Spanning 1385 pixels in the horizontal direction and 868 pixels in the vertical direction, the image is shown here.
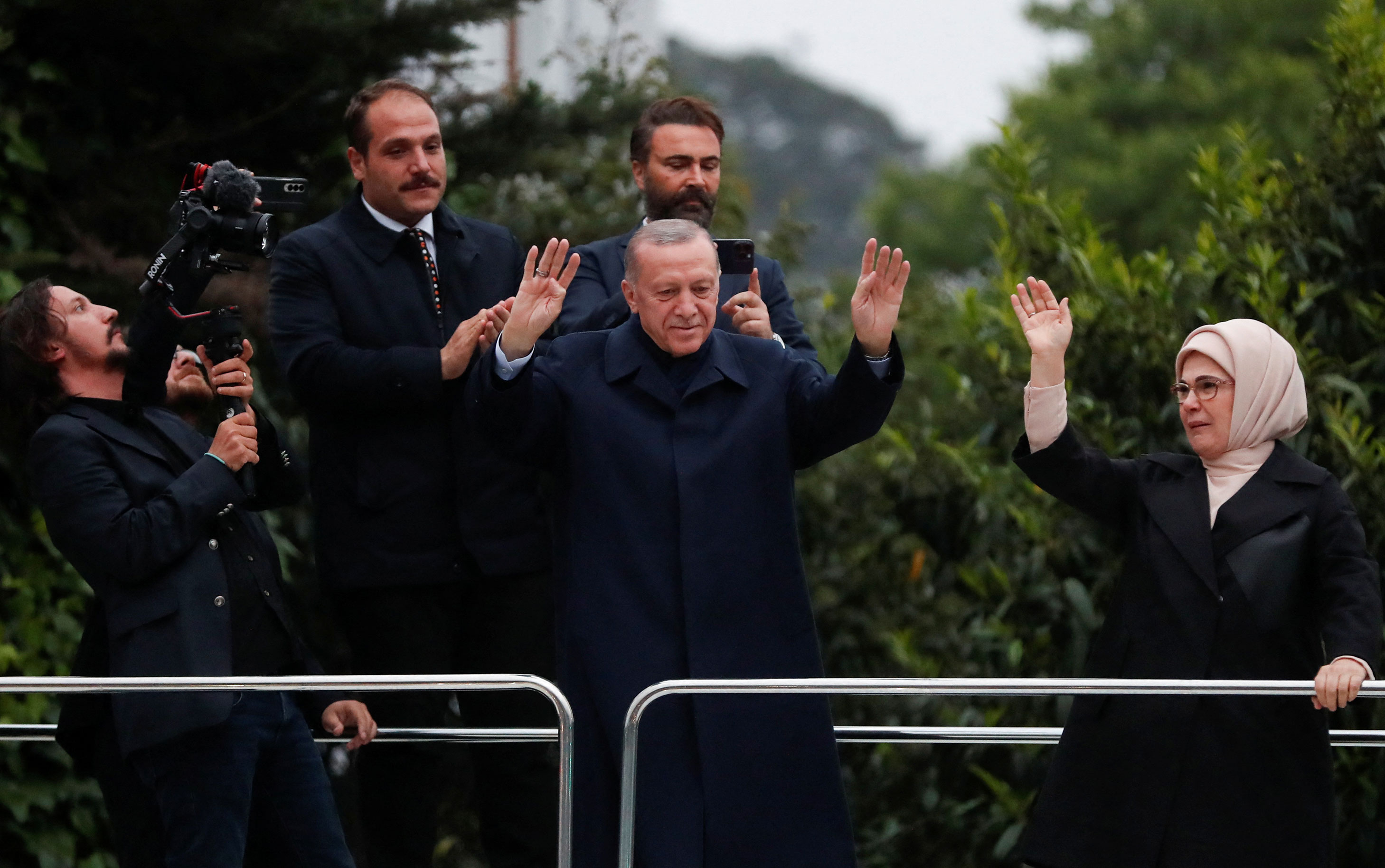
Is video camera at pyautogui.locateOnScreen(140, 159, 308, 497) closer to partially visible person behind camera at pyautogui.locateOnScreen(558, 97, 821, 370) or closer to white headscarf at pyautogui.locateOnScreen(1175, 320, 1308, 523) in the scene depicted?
partially visible person behind camera at pyautogui.locateOnScreen(558, 97, 821, 370)

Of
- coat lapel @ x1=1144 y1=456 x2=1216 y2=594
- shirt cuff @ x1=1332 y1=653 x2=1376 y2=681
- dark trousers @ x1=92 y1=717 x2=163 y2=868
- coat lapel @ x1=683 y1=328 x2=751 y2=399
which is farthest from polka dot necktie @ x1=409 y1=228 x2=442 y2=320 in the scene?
shirt cuff @ x1=1332 y1=653 x2=1376 y2=681

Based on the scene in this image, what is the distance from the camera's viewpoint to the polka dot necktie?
5.04 m

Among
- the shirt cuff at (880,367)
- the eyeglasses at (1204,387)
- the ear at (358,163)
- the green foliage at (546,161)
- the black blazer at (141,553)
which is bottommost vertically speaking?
the black blazer at (141,553)

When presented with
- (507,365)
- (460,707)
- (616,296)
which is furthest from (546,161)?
(507,365)

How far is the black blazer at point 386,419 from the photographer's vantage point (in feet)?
15.9

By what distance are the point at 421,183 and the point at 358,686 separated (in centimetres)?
152

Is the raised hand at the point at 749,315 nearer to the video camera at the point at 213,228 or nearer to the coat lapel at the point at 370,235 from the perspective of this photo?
the coat lapel at the point at 370,235

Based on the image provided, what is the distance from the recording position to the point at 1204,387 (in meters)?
4.34

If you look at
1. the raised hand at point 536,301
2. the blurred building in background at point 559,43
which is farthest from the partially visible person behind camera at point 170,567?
the blurred building in background at point 559,43

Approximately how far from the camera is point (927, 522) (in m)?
7.13

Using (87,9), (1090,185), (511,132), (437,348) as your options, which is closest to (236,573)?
(437,348)

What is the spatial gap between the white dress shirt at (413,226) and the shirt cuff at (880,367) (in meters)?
1.38

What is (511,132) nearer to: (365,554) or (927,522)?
(927,522)

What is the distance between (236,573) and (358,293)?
851mm
